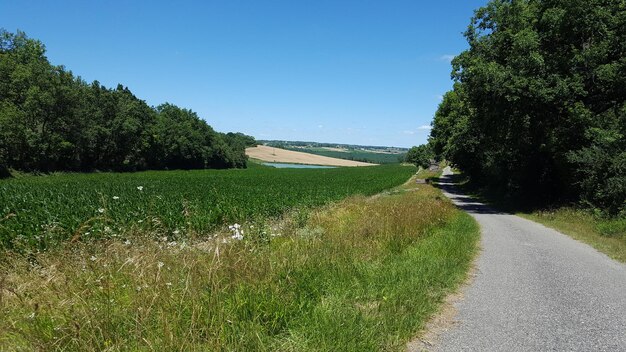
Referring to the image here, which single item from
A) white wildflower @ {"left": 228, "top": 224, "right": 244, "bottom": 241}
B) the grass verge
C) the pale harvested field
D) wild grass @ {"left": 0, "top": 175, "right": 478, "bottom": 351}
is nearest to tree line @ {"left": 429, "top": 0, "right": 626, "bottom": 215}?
the grass verge

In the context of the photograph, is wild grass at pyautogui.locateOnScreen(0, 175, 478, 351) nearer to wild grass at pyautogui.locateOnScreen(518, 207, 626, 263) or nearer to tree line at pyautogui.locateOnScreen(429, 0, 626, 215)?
wild grass at pyautogui.locateOnScreen(518, 207, 626, 263)

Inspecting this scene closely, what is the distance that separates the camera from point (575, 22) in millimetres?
20719

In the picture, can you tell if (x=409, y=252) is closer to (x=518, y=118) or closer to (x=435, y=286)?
(x=435, y=286)

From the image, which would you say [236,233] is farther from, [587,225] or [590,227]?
[587,225]

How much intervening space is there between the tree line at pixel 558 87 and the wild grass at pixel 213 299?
16.3 metres

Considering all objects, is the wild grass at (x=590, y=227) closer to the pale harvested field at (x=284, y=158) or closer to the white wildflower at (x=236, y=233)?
the white wildflower at (x=236, y=233)

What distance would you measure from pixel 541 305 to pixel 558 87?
18.1 metres

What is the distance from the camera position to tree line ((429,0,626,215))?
1894cm

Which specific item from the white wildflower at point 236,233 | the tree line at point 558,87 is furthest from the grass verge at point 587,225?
the white wildflower at point 236,233

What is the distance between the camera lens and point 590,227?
51.5ft

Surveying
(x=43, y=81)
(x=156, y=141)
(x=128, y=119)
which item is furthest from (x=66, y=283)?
(x=156, y=141)

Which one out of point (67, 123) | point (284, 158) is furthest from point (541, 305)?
point (284, 158)

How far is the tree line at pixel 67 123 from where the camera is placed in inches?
1897

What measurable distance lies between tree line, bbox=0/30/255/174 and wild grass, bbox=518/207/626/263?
171 ft
